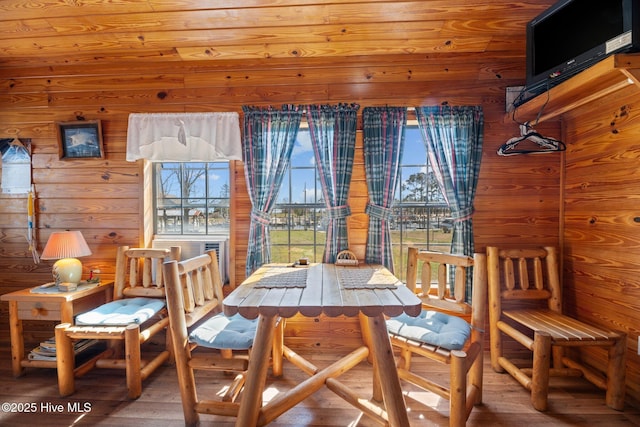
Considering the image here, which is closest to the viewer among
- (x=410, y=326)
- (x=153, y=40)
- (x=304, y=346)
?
(x=410, y=326)

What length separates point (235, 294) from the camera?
61.1 inches

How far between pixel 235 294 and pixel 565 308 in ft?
8.53

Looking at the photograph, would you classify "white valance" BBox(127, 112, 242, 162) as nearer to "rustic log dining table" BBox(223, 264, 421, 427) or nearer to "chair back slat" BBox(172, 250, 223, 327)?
"chair back slat" BBox(172, 250, 223, 327)

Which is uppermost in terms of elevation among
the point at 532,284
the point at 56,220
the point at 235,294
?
the point at 56,220

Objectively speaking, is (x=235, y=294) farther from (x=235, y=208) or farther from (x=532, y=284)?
(x=532, y=284)

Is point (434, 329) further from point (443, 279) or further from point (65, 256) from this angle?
point (65, 256)

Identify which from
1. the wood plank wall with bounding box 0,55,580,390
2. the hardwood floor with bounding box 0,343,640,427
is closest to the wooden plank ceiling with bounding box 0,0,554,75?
the wood plank wall with bounding box 0,55,580,390

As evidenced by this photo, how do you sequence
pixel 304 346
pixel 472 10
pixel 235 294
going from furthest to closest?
pixel 304 346 → pixel 472 10 → pixel 235 294

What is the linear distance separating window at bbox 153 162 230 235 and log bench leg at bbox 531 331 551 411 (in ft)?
7.99

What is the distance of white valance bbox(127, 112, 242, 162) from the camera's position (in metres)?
2.51

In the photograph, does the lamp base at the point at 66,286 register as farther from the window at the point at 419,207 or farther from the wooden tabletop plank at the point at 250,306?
the window at the point at 419,207

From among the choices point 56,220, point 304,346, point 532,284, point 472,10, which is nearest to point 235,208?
point 304,346

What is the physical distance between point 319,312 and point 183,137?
77.8 inches

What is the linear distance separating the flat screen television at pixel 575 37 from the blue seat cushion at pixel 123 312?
3.12m
